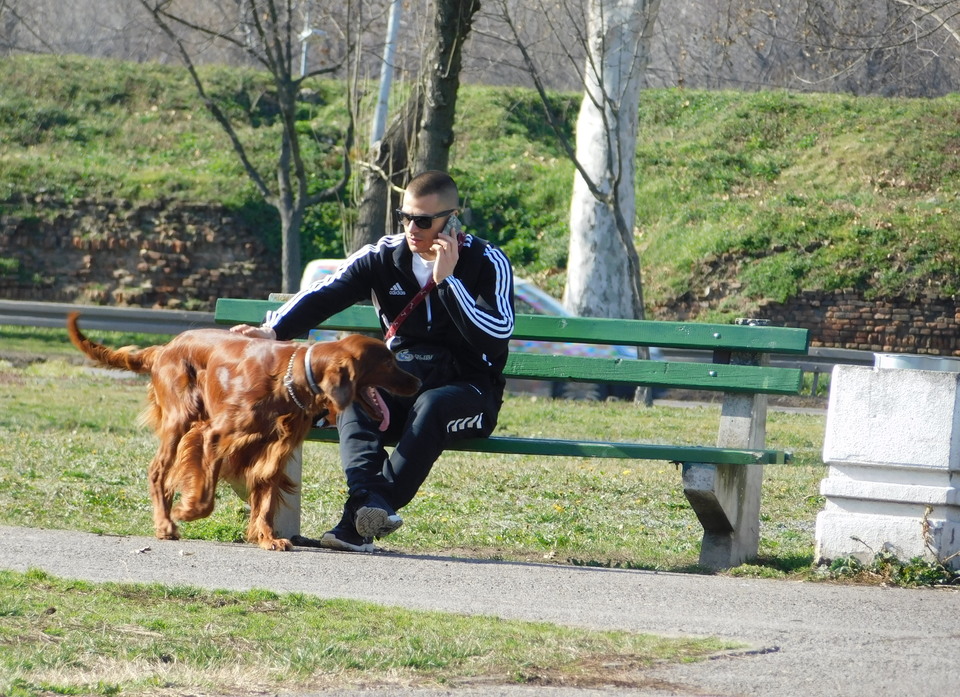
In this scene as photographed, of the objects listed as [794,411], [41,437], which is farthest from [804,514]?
[794,411]

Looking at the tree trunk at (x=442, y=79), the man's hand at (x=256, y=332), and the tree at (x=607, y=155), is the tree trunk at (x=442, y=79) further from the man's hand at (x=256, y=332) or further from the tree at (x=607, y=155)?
the man's hand at (x=256, y=332)

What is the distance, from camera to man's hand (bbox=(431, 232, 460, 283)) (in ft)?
16.9

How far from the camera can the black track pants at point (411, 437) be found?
16.9 ft

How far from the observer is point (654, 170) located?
83.3ft

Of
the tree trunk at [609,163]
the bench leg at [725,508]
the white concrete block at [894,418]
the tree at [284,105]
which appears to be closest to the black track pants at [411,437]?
the bench leg at [725,508]

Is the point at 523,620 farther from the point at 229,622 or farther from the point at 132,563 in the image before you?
the point at 132,563

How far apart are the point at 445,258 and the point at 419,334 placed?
0.42m

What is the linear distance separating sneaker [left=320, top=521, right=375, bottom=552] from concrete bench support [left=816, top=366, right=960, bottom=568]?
1895mm

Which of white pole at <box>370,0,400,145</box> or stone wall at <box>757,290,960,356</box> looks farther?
stone wall at <box>757,290,960,356</box>

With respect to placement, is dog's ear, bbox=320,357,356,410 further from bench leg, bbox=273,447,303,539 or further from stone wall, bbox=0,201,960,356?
stone wall, bbox=0,201,960,356

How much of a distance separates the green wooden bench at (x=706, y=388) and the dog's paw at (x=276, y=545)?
10.9 inches

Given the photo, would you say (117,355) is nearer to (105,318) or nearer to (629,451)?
(629,451)

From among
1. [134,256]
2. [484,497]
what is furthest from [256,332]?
[134,256]

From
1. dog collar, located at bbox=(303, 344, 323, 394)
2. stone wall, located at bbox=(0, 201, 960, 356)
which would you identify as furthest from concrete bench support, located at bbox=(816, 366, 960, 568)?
stone wall, located at bbox=(0, 201, 960, 356)
